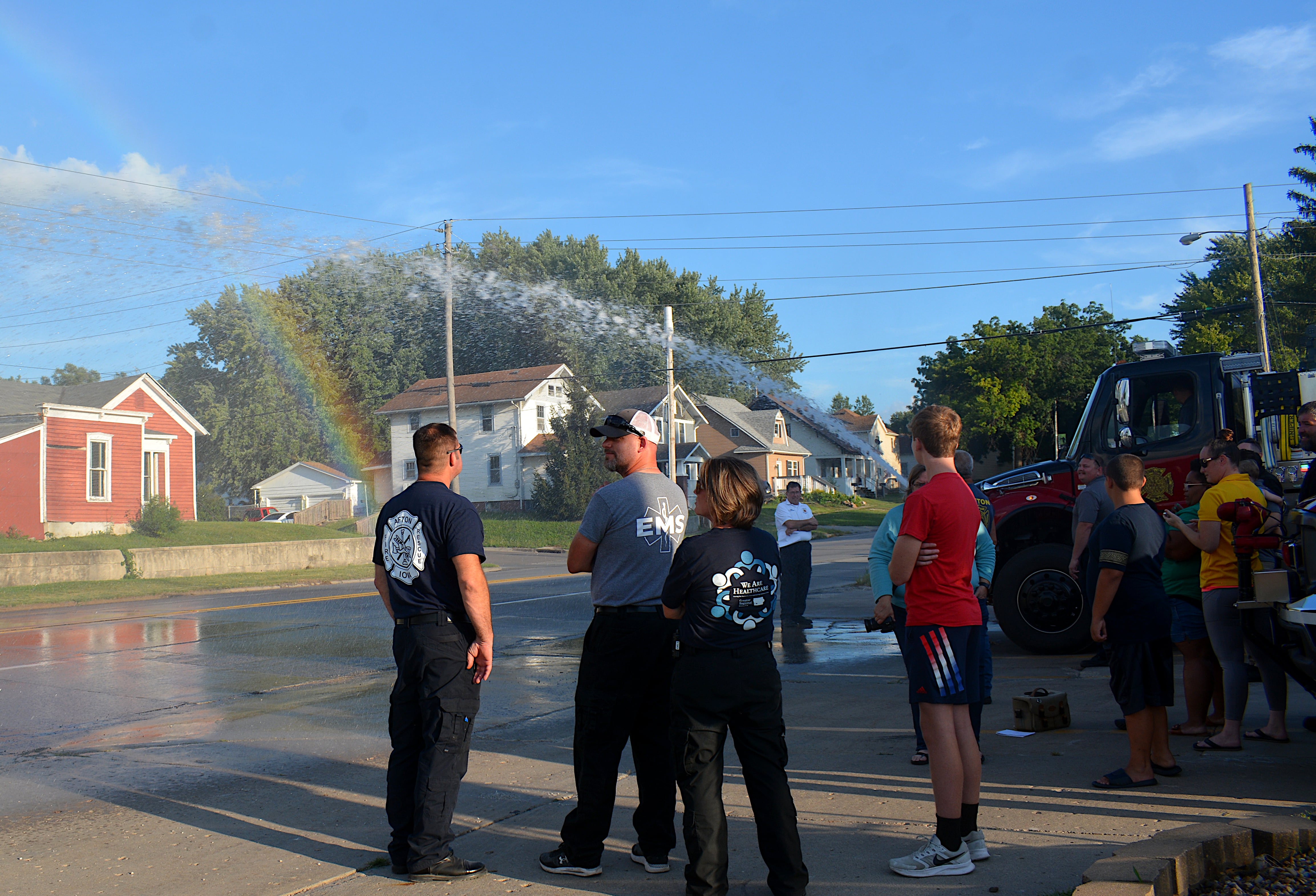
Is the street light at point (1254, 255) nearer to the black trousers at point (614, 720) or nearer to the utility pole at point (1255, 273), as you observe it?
the utility pole at point (1255, 273)

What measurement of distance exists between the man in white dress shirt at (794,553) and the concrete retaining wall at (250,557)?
13843 millimetres

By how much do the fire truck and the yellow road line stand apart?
9556 mm

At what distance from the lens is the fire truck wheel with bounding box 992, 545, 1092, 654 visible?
9.73 m

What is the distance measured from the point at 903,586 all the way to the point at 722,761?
6.91 ft

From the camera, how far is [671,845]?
422cm

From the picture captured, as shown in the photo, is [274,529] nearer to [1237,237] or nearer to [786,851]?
[786,851]

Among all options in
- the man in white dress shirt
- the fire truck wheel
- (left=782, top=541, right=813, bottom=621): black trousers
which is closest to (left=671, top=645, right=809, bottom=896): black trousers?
the fire truck wheel

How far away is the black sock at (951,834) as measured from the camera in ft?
13.1

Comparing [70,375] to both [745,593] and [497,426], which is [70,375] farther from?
[745,593]

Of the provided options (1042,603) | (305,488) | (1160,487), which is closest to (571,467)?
(305,488)

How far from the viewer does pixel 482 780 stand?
5.81m

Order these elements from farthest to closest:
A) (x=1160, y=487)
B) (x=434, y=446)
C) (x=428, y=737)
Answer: (x=1160, y=487), (x=434, y=446), (x=428, y=737)

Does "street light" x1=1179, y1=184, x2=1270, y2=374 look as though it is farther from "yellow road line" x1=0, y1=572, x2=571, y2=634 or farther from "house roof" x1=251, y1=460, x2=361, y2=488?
"house roof" x1=251, y1=460, x2=361, y2=488

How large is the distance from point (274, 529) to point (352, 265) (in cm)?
2218
